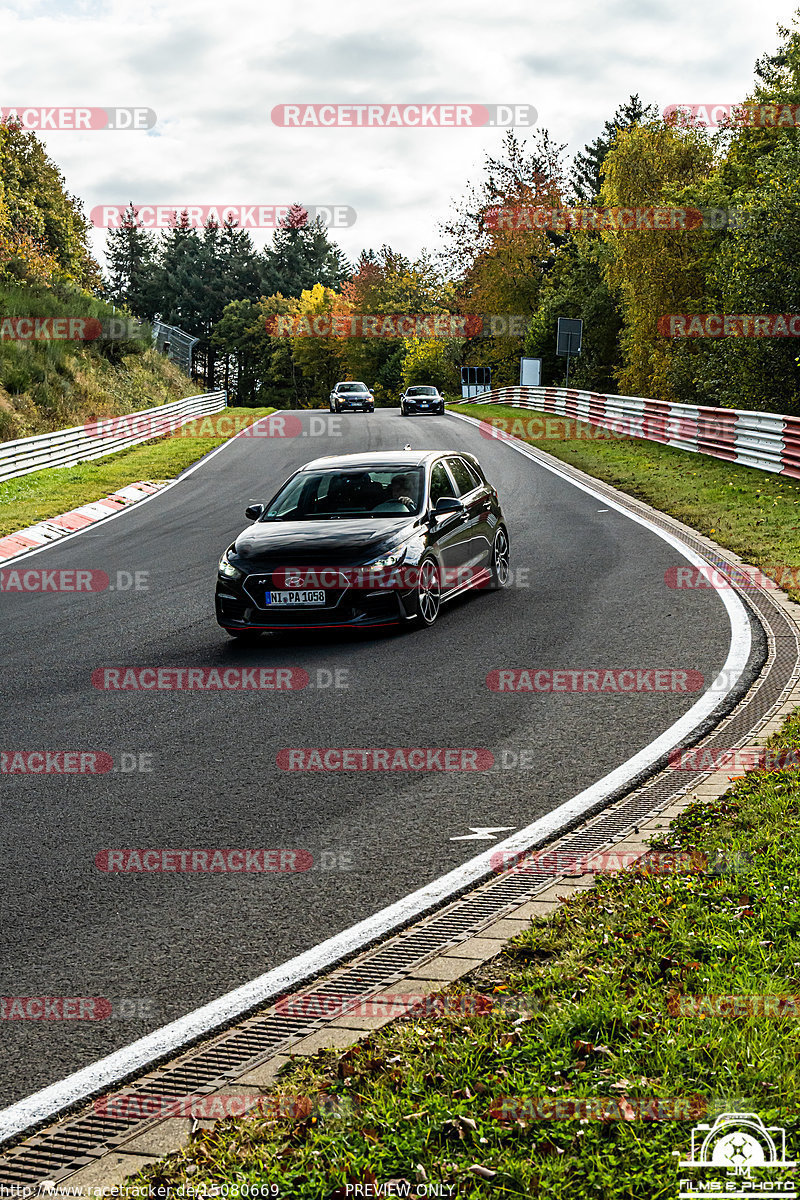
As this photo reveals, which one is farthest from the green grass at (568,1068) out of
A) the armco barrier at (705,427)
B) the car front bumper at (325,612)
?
the armco barrier at (705,427)

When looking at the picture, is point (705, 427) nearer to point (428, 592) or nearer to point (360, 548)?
point (428, 592)

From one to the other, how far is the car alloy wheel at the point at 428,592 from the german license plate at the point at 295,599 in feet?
3.03

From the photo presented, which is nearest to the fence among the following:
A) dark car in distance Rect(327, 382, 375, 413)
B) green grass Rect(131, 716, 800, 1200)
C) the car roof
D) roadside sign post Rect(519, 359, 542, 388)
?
dark car in distance Rect(327, 382, 375, 413)

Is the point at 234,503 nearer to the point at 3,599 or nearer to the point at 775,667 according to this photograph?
the point at 3,599

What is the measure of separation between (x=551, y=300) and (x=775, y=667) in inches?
2178

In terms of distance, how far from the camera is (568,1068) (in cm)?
348

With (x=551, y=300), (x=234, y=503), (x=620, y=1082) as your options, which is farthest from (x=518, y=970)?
(x=551, y=300)

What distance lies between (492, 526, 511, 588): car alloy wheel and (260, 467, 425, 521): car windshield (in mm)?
1529

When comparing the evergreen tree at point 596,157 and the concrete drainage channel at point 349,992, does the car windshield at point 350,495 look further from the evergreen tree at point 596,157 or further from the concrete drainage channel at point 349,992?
the evergreen tree at point 596,157

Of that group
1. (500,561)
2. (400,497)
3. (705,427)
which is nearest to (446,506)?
(400,497)

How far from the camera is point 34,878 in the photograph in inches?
207

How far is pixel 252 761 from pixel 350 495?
4.93 metres

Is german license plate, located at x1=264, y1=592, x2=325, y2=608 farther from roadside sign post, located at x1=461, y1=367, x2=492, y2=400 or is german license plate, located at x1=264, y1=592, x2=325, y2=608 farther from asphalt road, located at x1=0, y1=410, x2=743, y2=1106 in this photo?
roadside sign post, located at x1=461, y1=367, x2=492, y2=400

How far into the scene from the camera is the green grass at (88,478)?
64.6 ft
